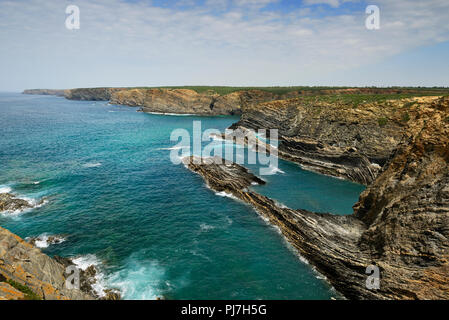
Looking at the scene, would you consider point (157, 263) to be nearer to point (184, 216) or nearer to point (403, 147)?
point (184, 216)

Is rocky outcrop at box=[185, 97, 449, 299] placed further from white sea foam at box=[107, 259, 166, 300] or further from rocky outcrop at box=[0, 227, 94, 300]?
rocky outcrop at box=[0, 227, 94, 300]

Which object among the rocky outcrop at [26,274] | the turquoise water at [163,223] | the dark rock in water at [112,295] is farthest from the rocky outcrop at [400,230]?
the rocky outcrop at [26,274]

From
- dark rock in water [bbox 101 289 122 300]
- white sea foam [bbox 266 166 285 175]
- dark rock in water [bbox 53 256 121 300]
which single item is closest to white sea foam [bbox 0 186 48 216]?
dark rock in water [bbox 53 256 121 300]

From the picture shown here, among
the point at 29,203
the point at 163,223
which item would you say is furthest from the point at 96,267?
the point at 29,203

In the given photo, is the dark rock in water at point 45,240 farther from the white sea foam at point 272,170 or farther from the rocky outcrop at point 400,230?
the white sea foam at point 272,170

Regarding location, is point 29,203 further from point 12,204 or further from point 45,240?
point 45,240
